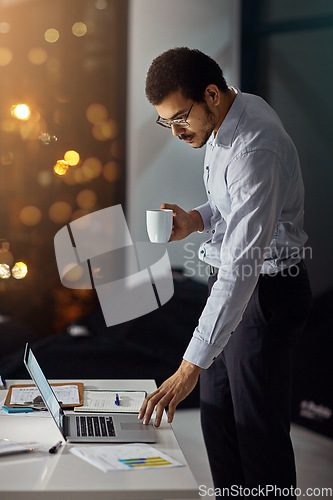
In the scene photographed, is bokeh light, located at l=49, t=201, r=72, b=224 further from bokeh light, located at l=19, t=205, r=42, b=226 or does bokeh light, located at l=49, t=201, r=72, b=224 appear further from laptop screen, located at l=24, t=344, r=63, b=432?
laptop screen, located at l=24, t=344, r=63, b=432

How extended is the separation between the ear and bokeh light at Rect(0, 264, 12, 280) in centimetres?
202

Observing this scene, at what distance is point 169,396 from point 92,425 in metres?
0.19

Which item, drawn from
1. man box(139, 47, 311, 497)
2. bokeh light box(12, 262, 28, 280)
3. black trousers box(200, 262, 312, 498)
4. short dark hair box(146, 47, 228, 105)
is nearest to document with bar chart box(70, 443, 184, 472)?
man box(139, 47, 311, 497)

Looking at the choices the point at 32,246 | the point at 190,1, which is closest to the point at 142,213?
the point at 32,246

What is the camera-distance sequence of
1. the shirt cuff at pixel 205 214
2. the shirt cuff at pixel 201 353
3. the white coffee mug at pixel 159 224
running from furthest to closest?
the shirt cuff at pixel 205 214 → the white coffee mug at pixel 159 224 → the shirt cuff at pixel 201 353

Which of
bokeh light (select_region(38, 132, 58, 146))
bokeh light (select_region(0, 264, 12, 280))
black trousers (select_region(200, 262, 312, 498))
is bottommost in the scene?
bokeh light (select_region(0, 264, 12, 280))

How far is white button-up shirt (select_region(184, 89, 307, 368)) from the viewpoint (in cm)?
152

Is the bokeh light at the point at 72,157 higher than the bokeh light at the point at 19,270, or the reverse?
the bokeh light at the point at 72,157

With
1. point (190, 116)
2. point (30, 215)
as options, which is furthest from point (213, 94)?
point (30, 215)

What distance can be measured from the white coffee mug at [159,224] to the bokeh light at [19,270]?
1616mm

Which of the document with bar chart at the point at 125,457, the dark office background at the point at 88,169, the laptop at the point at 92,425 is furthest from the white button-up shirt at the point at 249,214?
the dark office background at the point at 88,169

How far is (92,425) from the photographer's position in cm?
138

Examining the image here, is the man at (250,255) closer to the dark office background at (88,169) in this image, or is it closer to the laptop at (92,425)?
the laptop at (92,425)

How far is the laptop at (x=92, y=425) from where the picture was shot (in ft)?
4.22
